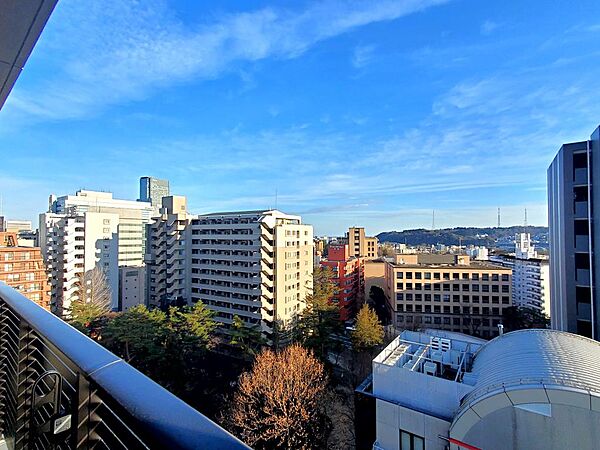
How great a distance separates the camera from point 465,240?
188 ft

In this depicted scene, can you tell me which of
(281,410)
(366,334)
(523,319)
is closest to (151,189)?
(366,334)

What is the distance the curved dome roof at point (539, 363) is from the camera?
4180mm

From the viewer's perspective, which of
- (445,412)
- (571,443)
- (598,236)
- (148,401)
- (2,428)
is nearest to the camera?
(148,401)

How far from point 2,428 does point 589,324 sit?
883cm

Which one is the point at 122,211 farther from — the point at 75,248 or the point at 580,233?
the point at 580,233

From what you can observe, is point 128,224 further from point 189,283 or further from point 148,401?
point 148,401

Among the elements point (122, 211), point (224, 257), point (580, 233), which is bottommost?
point (224, 257)

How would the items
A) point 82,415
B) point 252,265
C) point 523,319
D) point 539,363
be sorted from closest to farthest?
point 82,415, point 539,363, point 252,265, point 523,319

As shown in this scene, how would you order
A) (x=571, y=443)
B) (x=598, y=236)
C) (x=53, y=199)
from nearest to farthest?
(x=571, y=443) → (x=598, y=236) → (x=53, y=199)

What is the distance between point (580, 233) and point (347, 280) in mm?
14429

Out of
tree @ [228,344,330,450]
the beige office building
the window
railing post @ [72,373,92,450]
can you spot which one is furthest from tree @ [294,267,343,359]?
the beige office building

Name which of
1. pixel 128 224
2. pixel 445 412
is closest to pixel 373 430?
pixel 445 412

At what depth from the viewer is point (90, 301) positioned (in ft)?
50.3

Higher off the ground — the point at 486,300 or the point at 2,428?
the point at 2,428
